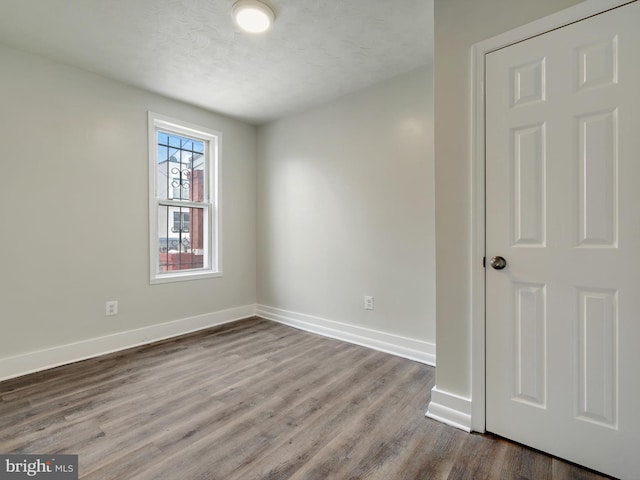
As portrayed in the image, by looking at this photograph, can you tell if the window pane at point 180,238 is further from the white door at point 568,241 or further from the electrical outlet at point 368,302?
the white door at point 568,241

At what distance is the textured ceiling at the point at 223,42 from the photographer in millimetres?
1980

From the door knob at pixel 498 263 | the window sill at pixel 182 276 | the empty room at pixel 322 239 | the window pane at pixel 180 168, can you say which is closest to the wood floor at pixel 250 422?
the empty room at pixel 322 239

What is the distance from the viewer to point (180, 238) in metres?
3.57

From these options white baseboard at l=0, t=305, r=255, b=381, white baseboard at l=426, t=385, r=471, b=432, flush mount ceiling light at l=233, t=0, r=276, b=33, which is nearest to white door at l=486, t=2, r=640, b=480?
→ white baseboard at l=426, t=385, r=471, b=432

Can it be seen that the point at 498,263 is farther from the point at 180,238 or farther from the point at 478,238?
the point at 180,238

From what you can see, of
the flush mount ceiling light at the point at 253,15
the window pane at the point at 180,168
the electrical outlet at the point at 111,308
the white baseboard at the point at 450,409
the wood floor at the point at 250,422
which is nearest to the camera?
the wood floor at the point at 250,422

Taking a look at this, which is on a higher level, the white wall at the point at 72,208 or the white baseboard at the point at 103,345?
the white wall at the point at 72,208

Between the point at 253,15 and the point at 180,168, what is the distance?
6.88 feet

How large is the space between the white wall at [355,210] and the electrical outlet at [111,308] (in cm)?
169

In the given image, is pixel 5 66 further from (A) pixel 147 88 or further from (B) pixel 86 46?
(A) pixel 147 88

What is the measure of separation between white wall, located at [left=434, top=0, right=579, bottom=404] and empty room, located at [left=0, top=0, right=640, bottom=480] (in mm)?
13

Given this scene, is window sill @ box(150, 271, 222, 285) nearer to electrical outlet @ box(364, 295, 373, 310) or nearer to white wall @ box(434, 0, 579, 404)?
electrical outlet @ box(364, 295, 373, 310)

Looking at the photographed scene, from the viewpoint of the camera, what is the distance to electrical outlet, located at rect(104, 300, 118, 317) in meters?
2.88

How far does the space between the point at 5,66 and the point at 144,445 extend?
2.92 m
